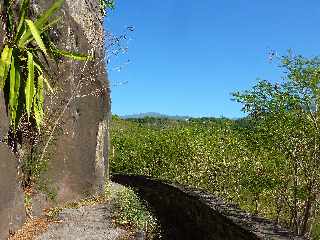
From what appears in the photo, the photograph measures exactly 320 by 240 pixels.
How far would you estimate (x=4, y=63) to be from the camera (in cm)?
868

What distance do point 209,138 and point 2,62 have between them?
18813 mm

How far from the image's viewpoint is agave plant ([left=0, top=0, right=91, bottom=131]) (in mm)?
8836

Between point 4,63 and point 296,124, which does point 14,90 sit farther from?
point 296,124

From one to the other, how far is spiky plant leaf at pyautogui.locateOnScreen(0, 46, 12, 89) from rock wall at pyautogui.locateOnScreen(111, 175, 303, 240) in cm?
437

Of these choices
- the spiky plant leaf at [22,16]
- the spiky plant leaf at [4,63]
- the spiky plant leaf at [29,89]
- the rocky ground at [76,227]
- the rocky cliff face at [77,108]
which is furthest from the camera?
the rocky cliff face at [77,108]

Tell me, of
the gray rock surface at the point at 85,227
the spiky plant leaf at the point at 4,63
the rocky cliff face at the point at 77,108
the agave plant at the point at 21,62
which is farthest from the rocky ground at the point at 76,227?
the spiky plant leaf at the point at 4,63

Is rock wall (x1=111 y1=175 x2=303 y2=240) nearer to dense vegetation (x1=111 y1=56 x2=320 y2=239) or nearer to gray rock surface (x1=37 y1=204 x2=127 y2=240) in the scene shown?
gray rock surface (x1=37 y1=204 x2=127 y2=240)

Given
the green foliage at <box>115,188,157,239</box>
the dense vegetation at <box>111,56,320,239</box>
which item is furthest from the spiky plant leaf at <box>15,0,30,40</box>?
the dense vegetation at <box>111,56,320,239</box>

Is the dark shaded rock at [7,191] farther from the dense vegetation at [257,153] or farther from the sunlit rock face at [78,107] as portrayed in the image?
the dense vegetation at [257,153]

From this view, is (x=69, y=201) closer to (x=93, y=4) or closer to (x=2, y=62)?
(x=2, y=62)

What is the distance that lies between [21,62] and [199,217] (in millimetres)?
4798

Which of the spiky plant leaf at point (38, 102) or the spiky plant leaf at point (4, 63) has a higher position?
the spiky plant leaf at point (4, 63)

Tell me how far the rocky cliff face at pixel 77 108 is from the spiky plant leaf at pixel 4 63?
2.20 metres

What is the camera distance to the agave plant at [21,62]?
348 inches
